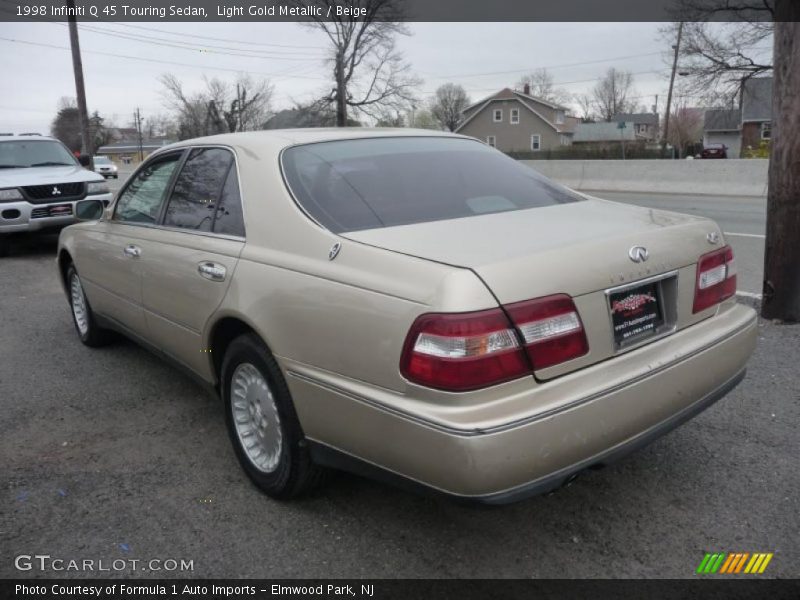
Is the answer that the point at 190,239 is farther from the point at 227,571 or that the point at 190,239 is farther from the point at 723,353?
the point at 723,353

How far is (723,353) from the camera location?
2830 millimetres

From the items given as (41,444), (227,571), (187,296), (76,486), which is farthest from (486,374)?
(41,444)

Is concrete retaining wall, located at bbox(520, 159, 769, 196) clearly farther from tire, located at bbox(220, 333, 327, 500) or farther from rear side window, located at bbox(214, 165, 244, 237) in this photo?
tire, located at bbox(220, 333, 327, 500)

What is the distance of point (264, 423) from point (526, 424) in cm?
134

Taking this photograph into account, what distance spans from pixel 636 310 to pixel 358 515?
Result: 4.74 ft

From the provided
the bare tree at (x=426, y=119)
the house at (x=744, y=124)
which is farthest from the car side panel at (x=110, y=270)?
the bare tree at (x=426, y=119)

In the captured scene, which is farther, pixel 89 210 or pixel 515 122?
pixel 515 122

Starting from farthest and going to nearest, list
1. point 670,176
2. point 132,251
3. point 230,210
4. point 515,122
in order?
point 515,122
point 670,176
point 132,251
point 230,210

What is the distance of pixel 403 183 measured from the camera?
3123 mm

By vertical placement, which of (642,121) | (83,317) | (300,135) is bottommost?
(83,317)

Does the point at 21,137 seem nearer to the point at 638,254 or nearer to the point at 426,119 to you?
the point at 638,254

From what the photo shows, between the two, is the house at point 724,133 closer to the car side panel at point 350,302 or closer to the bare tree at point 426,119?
the bare tree at point 426,119

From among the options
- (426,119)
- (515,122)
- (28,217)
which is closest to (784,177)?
(28,217)

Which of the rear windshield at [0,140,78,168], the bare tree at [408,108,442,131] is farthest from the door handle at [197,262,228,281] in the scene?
the bare tree at [408,108,442,131]
